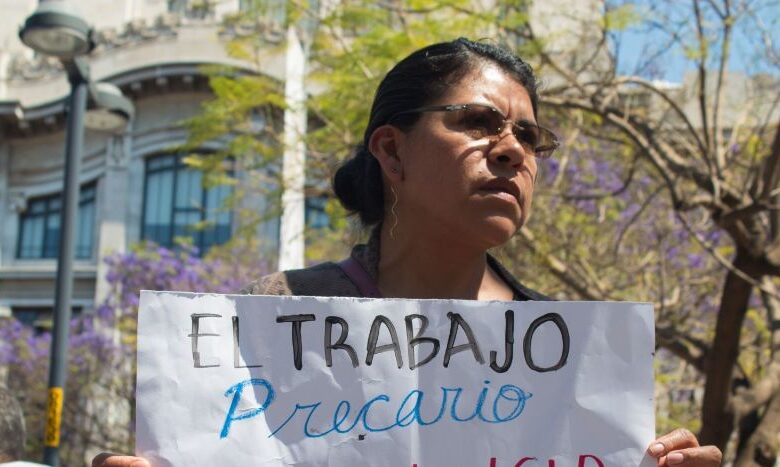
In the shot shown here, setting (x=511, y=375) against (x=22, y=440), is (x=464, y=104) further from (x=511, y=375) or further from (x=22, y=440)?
(x=22, y=440)

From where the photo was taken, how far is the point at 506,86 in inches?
88.7

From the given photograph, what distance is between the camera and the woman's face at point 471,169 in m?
2.11

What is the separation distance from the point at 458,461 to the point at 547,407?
205mm

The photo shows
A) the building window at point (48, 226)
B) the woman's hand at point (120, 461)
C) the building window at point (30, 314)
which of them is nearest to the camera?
the woman's hand at point (120, 461)

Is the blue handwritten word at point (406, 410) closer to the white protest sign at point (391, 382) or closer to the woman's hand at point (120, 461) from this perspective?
the white protest sign at point (391, 382)

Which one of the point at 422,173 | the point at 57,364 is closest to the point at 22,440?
the point at 422,173

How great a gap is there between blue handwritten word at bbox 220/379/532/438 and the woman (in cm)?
33

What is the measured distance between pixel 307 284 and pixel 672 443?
834 mm

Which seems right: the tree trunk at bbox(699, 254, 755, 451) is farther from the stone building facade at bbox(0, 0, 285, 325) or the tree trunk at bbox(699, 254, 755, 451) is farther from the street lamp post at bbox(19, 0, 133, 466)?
the stone building facade at bbox(0, 0, 285, 325)

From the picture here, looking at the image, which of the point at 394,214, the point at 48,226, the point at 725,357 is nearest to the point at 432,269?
the point at 394,214

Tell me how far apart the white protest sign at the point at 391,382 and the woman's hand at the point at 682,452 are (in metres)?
0.04

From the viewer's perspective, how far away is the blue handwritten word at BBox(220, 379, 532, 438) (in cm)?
192

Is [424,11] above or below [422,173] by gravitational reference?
above

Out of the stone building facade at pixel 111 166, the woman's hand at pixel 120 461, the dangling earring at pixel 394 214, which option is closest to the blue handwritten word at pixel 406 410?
the woman's hand at pixel 120 461
